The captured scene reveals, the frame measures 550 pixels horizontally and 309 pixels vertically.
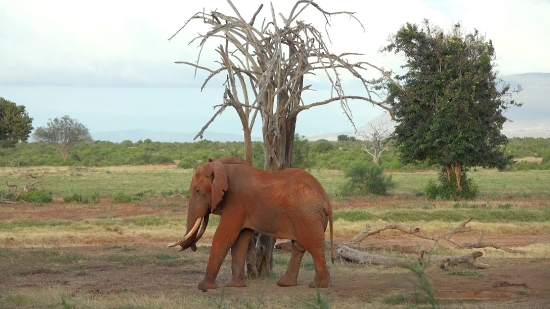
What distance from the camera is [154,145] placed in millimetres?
99438

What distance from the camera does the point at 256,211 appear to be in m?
11.5

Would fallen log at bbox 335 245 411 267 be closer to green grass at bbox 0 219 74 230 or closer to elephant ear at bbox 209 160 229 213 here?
elephant ear at bbox 209 160 229 213

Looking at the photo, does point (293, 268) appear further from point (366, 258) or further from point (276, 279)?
point (366, 258)

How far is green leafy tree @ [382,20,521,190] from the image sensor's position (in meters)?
31.0

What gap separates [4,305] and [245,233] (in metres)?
3.64

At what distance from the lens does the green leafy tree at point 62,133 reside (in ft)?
286

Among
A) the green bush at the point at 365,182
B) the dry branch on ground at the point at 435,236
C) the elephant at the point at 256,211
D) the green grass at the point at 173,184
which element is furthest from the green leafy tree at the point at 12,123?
the elephant at the point at 256,211

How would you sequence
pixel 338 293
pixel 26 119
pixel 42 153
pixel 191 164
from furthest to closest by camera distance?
Answer: 1. pixel 42 153
2. pixel 191 164
3. pixel 26 119
4. pixel 338 293

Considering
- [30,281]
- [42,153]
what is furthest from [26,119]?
[42,153]

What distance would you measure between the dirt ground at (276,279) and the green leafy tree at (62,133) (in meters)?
72.2

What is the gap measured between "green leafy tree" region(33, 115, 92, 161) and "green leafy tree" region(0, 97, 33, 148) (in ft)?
161

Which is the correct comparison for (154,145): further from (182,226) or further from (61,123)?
(182,226)

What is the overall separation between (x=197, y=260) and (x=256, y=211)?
4.38 meters

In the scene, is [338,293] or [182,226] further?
[182,226]
